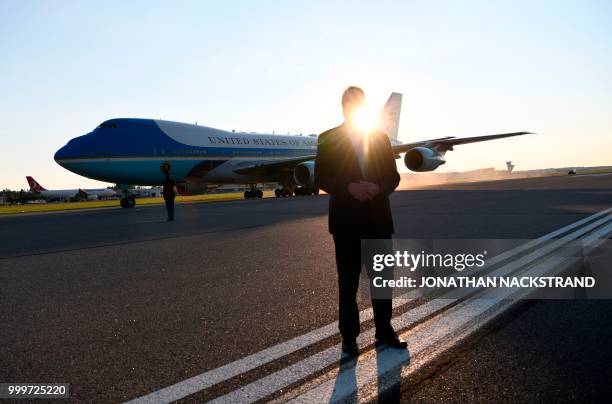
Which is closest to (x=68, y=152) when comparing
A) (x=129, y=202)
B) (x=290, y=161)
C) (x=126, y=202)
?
(x=126, y=202)

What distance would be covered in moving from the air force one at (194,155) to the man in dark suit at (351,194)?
13.5m

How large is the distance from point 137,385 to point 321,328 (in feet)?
4.28

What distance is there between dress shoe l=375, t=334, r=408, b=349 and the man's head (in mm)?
1443

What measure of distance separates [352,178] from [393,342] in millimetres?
1067

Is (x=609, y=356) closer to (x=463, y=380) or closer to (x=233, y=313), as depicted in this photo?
(x=463, y=380)

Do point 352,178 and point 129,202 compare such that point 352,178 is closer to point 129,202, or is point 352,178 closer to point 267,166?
point 129,202

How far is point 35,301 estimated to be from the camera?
4395mm

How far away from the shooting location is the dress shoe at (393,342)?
9.42 ft

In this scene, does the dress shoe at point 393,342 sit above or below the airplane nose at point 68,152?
below

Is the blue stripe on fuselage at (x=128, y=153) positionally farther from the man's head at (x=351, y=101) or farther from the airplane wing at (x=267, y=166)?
the man's head at (x=351, y=101)

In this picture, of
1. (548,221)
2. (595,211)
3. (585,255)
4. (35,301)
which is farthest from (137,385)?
(595,211)

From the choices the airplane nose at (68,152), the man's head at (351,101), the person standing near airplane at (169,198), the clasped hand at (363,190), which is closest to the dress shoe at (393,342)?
the clasped hand at (363,190)

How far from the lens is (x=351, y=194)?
3061 mm

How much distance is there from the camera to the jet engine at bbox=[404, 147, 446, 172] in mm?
24109
